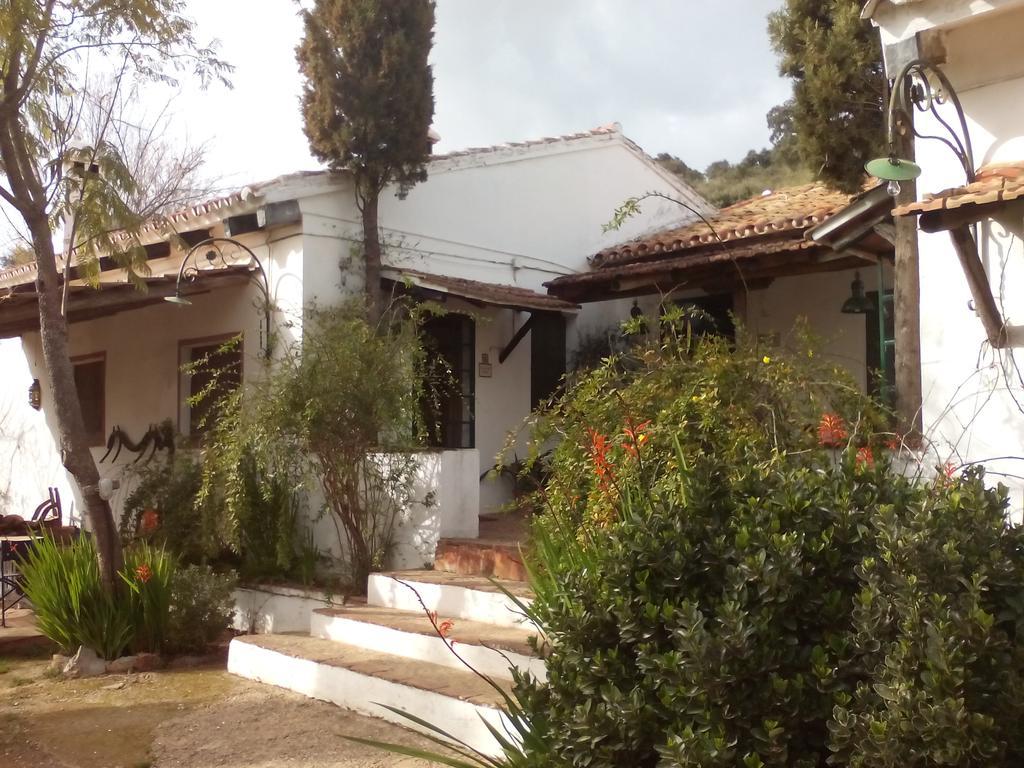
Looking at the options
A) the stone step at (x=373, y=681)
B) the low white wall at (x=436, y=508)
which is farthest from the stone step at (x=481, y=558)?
the stone step at (x=373, y=681)

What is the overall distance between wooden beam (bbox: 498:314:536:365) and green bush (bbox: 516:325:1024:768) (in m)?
6.87

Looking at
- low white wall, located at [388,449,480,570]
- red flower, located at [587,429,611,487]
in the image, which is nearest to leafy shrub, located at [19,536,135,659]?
low white wall, located at [388,449,480,570]

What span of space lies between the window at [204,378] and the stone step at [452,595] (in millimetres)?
3305

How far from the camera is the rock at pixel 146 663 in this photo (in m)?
6.97

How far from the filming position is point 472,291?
30.8 ft

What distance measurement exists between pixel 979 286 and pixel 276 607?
225 inches

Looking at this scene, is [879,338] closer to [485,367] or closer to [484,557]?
[485,367]

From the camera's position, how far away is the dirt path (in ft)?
16.5

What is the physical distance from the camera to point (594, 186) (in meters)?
12.2

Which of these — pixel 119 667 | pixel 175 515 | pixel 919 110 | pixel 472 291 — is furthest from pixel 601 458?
pixel 175 515

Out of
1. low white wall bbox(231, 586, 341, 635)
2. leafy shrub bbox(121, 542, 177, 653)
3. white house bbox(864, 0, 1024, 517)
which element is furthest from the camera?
low white wall bbox(231, 586, 341, 635)

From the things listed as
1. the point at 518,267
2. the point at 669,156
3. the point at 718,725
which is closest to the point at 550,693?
the point at 718,725

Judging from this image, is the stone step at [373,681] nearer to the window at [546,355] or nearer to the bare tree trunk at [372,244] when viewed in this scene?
the bare tree trunk at [372,244]

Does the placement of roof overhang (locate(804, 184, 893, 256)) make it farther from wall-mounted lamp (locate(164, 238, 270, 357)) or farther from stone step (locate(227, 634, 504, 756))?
wall-mounted lamp (locate(164, 238, 270, 357))
